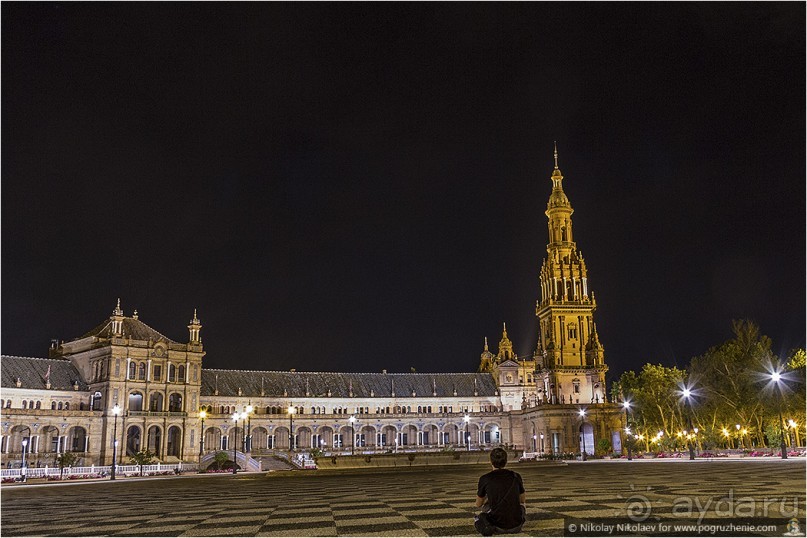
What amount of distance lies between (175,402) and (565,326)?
67671 mm

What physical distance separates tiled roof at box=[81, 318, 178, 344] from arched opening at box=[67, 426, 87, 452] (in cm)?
1485

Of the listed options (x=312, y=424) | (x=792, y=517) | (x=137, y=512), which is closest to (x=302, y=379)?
(x=312, y=424)

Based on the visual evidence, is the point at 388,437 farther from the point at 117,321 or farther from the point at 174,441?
the point at 117,321

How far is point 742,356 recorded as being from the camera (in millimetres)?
88750

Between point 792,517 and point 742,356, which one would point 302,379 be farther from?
point 792,517

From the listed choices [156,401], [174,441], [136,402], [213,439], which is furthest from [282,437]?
[136,402]

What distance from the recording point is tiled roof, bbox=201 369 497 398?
429 feet

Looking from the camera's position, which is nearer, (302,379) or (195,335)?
(195,335)

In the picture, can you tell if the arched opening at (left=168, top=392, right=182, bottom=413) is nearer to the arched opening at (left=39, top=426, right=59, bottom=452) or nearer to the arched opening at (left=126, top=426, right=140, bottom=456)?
the arched opening at (left=126, top=426, right=140, bottom=456)

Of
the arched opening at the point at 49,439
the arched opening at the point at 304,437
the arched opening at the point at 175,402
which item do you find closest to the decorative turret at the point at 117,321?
the arched opening at the point at 175,402

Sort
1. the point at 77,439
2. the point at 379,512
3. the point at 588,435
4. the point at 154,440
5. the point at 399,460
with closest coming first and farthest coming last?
1. the point at 379,512
2. the point at 399,460
3. the point at 77,439
4. the point at 154,440
5. the point at 588,435

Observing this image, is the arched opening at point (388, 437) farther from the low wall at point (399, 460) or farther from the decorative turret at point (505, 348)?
the low wall at point (399, 460)

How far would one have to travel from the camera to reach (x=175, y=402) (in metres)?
111

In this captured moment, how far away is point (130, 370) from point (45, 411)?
43.6 ft
